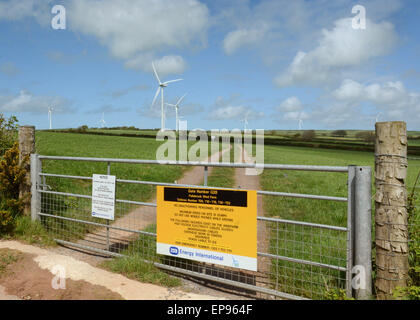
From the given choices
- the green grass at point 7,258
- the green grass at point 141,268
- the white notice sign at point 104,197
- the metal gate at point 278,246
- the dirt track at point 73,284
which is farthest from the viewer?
the white notice sign at point 104,197

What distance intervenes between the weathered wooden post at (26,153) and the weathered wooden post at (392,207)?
7.14 m

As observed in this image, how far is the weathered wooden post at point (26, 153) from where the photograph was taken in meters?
7.23

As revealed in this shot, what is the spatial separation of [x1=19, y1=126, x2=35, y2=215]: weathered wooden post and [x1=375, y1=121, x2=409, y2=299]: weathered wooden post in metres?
7.14

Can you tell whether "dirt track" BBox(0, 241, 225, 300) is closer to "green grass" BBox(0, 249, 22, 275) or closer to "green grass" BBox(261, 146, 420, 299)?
"green grass" BBox(0, 249, 22, 275)

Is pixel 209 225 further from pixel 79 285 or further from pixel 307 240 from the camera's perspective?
pixel 307 240

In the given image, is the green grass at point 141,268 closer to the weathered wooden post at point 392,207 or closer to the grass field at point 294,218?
the grass field at point 294,218

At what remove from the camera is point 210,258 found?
4781 millimetres

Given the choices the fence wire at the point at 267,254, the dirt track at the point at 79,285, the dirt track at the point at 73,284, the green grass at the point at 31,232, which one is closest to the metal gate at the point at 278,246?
the fence wire at the point at 267,254

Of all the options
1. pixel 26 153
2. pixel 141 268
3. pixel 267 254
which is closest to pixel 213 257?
pixel 267 254

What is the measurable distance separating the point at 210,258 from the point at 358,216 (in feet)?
7.22

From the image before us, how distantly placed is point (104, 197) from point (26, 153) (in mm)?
2633

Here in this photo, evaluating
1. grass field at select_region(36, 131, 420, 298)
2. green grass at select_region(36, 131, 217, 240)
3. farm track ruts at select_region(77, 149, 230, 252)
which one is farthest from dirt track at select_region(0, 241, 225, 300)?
green grass at select_region(36, 131, 217, 240)
